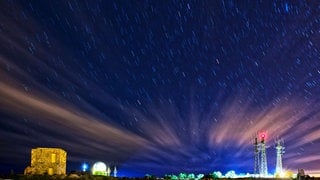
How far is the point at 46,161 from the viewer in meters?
98.2

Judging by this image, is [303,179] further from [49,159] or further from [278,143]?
[278,143]

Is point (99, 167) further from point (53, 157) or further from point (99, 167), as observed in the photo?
point (53, 157)

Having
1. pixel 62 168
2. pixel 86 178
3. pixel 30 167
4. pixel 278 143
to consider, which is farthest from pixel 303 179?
pixel 278 143

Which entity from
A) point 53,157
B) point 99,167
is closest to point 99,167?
point 99,167

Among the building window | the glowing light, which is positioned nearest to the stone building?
the building window

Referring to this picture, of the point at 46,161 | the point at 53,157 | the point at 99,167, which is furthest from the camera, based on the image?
the point at 99,167

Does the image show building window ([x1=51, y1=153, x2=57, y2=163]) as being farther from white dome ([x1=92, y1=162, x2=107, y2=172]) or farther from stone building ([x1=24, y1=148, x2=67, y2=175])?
white dome ([x1=92, y1=162, x2=107, y2=172])

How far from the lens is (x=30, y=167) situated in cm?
9712

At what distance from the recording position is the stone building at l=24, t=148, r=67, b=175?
96688 millimetres

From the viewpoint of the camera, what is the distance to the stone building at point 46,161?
96688 millimetres

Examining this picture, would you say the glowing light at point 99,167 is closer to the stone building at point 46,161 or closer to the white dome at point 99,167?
the white dome at point 99,167

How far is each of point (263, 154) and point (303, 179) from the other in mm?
63108

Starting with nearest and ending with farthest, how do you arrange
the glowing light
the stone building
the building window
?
the stone building < the building window < the glowing light

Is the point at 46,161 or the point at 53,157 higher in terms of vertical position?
the point at 53,157
